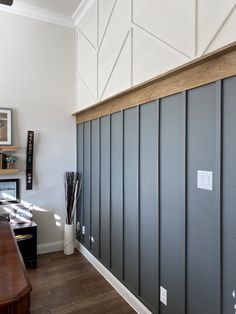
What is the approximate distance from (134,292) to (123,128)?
162cm

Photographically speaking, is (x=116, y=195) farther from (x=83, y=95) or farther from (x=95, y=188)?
(x=83, y=95)

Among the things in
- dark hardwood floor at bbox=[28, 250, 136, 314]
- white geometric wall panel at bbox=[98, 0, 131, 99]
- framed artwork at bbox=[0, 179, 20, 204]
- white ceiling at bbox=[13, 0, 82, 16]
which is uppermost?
white ceiling at bbox=[13, 0, 82, 16]

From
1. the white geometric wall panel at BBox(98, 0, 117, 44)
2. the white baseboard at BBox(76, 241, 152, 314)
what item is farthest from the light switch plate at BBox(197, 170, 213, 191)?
the white geometric wall panel at BBox(98, 0, 117, 44)

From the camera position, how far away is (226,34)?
56.7 inches

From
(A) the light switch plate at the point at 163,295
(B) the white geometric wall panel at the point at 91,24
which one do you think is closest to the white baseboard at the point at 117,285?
(A) the light switch plate at the point at 163,295

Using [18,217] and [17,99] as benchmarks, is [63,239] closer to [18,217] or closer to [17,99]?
[18,217]

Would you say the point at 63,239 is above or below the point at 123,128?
below

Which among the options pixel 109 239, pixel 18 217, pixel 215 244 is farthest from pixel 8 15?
pixel 215 244

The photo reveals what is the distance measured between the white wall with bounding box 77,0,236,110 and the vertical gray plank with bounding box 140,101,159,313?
395mm

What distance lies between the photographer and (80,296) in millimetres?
2580

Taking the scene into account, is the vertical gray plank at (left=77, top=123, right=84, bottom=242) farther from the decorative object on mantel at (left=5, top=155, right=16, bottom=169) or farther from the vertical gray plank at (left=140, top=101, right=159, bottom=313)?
the vertical gray plank at (left=140, top=101, right=159, bottom=313)

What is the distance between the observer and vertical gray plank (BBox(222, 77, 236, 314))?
1.45 meters

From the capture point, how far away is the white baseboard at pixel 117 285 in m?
2.31

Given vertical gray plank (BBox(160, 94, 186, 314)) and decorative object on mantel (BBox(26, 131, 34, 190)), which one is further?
decorative object on mantel (BBox(26, 131, 34, 190))
